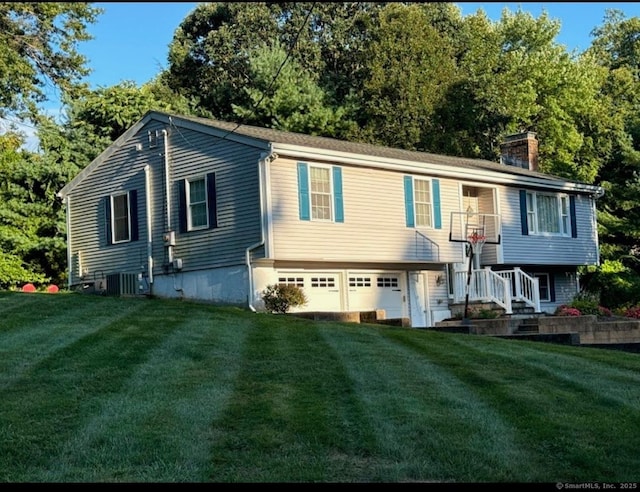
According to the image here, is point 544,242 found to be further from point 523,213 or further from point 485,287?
point 485,287

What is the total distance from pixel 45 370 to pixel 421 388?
406cm

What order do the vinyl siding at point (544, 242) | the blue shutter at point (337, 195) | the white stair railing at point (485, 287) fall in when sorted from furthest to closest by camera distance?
1. the vinyl siding at point (544, 242)
2. the white stair railing at point (485, 287)
3. the blue shutter at point (337, 195)

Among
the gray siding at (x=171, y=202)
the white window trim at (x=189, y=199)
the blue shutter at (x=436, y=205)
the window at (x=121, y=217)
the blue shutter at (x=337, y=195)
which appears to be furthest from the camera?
the blue shutter at (x=436, y=205)

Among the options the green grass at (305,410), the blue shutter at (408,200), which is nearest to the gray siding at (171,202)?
the blue shutter at (408,200)

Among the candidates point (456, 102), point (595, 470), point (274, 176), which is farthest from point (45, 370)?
point (456, 102)

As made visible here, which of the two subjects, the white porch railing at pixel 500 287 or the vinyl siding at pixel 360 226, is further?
the white porch railing at pixel 500 287

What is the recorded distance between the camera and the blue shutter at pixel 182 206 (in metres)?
20.6

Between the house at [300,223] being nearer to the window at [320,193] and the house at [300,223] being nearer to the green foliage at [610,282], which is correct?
the window at [320,193]

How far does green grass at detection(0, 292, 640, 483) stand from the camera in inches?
226

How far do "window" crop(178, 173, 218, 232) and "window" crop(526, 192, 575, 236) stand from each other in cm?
1001

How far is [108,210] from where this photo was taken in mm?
22812

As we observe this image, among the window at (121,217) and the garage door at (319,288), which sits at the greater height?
the window at (121,217)

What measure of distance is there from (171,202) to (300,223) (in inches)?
157

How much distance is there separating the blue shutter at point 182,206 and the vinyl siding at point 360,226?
315cm
